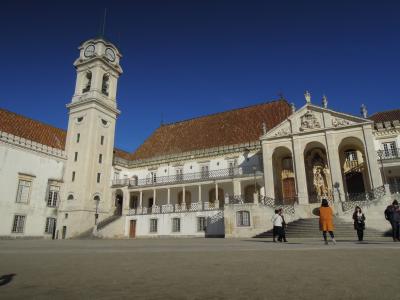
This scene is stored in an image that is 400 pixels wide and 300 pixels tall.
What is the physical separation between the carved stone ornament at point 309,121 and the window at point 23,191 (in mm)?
27713

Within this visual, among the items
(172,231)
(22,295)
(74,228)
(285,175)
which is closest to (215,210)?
(172,231)

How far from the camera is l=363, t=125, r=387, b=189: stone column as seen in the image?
2431cm

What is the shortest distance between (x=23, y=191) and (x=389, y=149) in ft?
119

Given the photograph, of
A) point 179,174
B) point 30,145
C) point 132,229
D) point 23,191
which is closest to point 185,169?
point 179,174

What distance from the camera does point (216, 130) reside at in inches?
1565

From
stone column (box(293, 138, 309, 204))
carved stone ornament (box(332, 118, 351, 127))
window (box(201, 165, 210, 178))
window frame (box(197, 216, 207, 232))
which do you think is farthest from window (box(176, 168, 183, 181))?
carved stone ornament (box(332, 118, 351, 127))

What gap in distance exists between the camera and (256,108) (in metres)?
40.3

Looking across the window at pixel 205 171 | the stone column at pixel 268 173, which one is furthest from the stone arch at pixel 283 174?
the window at pixel 205 171

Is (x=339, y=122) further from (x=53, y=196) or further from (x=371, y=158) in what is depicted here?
(x=53, y=196)

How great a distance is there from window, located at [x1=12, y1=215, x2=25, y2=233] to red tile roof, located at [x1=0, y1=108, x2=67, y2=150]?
8454 millimetres

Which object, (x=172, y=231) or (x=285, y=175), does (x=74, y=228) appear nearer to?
(x=172, y=231)

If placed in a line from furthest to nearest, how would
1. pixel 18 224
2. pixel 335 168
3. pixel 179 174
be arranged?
pixel 179 174 < pixel 18 224 < pixel 335 168

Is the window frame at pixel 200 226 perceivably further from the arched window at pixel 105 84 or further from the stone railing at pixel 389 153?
the arched window at pixel 105 84

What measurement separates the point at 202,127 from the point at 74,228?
20717mm
